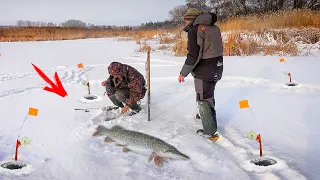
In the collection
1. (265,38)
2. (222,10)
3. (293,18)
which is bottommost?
(265,38)

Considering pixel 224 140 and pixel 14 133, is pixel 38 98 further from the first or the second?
pixel 224 140

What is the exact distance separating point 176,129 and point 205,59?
3.05 ft

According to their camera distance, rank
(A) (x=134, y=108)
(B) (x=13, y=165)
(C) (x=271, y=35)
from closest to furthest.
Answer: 1. (B) (x=13, y=165)
2. (A) (x=134, y=108)
3. (C) (x=271, y=35)

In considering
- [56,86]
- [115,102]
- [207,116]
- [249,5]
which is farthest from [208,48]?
[249,5]

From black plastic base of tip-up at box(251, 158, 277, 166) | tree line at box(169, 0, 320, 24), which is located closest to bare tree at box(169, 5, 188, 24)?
tree line at box(169, 0, 320, 24)

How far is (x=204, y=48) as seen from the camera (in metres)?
3.01

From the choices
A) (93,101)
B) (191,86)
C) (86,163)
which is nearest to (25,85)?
(93,101)

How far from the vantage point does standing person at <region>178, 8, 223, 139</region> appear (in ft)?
9.67

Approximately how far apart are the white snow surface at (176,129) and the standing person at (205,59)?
0.30 meters

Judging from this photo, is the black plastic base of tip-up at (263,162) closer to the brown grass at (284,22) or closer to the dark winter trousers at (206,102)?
the dark winter trousers at (206,102)

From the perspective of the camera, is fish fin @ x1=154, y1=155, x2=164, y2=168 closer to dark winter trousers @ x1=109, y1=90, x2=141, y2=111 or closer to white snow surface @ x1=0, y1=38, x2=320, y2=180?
white snow surface @ x1=0, y1=38, x2=320, y2=180

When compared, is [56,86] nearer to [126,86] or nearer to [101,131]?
[126,86]

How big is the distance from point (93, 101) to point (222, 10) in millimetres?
24855

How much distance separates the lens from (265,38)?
10.9 metres
